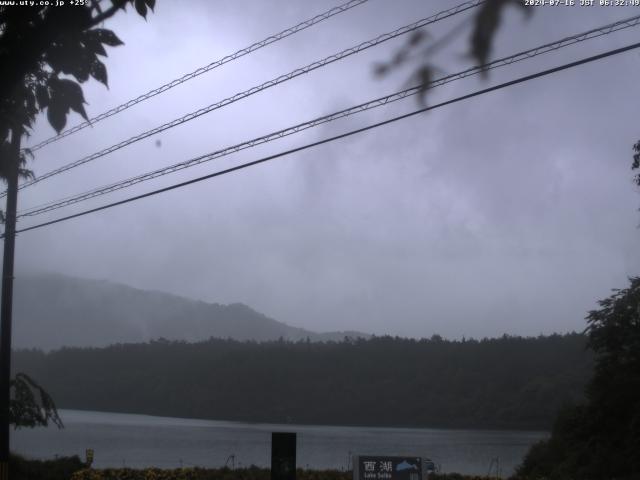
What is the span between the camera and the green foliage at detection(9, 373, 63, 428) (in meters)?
18.6

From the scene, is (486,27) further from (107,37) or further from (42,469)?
(42,469)

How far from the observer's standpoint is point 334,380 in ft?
248

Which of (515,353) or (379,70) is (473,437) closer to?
(515,353)

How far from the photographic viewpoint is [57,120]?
215 inches

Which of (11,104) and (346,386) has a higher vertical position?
(11,104)

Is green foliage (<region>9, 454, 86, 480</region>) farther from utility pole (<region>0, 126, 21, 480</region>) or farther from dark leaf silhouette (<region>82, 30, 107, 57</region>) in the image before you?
dark leaf silhouette (<region>82, 30, 107, 57</region>)

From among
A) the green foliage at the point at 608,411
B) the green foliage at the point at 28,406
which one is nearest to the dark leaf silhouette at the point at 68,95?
the green foliage at the point at 28,406

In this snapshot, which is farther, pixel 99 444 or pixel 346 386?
pixel 346 386

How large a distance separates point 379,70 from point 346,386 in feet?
236

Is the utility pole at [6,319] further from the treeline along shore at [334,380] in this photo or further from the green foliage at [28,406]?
the treeline along shore at [334,380]

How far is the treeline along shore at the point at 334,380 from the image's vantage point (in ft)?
194

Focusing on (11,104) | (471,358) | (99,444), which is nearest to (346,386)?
(471,358)

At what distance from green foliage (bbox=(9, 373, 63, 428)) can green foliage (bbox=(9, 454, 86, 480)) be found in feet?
4.02

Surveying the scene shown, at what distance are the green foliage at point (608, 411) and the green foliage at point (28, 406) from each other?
15.5 metres
